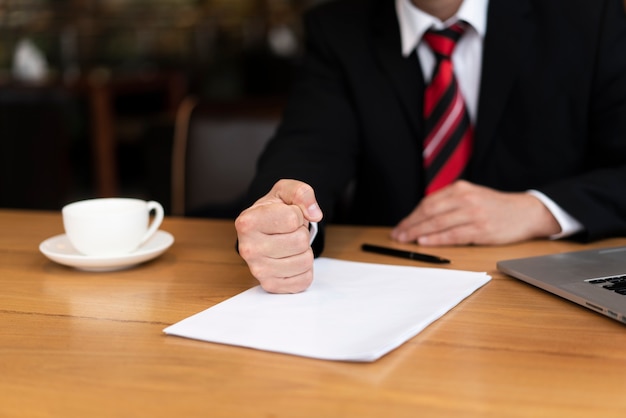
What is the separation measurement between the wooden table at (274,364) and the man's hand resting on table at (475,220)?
18 cm

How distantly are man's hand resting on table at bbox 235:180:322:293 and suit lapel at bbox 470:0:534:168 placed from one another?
0.61m

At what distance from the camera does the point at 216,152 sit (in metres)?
1.69

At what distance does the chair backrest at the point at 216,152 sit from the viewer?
1.69 meters

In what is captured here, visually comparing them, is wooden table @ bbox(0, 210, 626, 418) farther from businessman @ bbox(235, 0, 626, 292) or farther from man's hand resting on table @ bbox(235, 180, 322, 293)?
businessman @ bbox(235, 0, 626, 292)

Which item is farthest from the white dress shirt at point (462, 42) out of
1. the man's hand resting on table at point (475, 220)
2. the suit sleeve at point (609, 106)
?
the man's hand resting on table at point (475, 220)

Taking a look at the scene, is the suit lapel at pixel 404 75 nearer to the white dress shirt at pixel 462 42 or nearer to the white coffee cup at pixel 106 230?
Result: the white dress shirt at pixel 462 42

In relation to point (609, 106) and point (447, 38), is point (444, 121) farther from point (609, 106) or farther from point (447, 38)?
point (609, 106)

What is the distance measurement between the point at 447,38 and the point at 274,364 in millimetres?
953

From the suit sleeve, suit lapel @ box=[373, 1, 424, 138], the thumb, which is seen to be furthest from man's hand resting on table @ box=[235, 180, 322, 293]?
suit lapel @ box=[373, 1, 424, 138]

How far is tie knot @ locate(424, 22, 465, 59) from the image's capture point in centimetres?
145

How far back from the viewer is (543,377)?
62 cm

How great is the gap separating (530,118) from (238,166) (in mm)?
612

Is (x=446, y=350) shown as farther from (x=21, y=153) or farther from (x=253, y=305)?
(x=21, y=153)

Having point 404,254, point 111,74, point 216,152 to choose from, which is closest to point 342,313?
point 404,254
